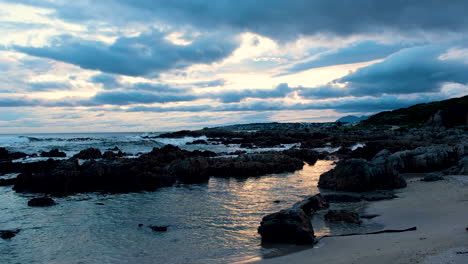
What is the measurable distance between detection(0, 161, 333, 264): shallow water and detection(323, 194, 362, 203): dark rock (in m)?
1.34

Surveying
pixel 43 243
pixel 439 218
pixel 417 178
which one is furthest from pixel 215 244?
pixel 417 178

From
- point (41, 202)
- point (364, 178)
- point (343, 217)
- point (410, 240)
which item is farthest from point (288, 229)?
point (41, 202)

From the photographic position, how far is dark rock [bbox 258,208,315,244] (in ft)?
28.4

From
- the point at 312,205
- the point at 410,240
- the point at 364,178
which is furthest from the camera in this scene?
the point at 364,178

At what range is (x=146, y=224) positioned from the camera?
1114 centimetres

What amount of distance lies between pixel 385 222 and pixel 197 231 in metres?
5.64

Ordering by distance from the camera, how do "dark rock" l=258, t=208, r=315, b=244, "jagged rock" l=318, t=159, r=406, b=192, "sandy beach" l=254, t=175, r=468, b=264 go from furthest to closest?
"jagged rock" l=318, t=159, r=406, b=192 < "dark rock" l=258, t=208, r=315, b=244 < "sandy beach" l=254, t=175, r=468, b=264

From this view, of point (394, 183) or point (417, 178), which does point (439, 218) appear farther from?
point (417, 178)

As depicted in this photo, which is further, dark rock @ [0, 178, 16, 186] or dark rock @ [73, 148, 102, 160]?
dark rock @ [73, 148, 102, 160]

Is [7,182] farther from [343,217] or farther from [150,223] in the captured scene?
[343,217]

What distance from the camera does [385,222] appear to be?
10.2m

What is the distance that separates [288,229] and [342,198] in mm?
6361

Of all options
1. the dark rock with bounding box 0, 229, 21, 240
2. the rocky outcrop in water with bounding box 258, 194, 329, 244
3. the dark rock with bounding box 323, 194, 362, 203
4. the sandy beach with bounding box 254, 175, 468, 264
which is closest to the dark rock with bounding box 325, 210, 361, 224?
the sandy beach with bounding box 254, 175, 468, 264

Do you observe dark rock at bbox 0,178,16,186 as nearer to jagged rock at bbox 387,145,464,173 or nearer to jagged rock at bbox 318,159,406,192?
jagged rock at bbox 318,159,406,192
